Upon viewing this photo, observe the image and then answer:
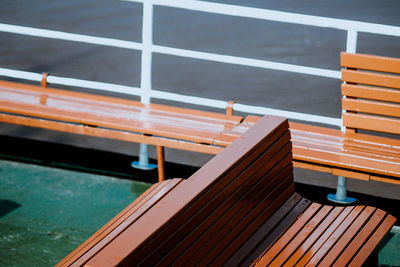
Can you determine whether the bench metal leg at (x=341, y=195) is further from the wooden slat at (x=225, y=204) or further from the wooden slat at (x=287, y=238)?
the wooden slat at (x=225, y=204)

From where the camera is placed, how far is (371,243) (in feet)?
11.9

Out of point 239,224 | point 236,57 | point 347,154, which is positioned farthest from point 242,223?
point 236,57

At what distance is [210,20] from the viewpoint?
11547 millimetres

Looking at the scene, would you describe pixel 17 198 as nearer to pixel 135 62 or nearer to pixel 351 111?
pixel 351 111

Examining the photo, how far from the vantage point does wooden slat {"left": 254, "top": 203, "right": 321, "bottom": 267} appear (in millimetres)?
3484

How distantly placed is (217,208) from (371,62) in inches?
82.2

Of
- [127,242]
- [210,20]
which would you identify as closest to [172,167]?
[127,242]

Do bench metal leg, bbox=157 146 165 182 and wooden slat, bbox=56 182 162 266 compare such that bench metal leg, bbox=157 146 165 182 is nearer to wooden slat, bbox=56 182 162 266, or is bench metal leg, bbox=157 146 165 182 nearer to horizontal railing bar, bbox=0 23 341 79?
horizontal railing bar, bbox=0 23 341 79

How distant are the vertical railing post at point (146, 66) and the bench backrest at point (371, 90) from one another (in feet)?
4.78

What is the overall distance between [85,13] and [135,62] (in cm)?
270

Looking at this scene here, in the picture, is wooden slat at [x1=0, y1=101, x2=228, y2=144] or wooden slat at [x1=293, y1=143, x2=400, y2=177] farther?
wooden slat at [x1=0, y1=101, x2=228, y2=144]

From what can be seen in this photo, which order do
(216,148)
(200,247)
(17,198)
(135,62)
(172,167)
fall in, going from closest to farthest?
(200,247) < (216,148) < (17,198) < (172,167) < (135,62)

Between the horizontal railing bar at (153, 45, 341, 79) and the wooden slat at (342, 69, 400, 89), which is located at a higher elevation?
the horizontal railing bar at (153, 45, 341, 79)

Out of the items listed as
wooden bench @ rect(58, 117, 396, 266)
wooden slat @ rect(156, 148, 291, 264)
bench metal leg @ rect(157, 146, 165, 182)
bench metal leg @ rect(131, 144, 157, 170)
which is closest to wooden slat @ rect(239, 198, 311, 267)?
wooden bench @ rect(58, 117, 396, 266)
